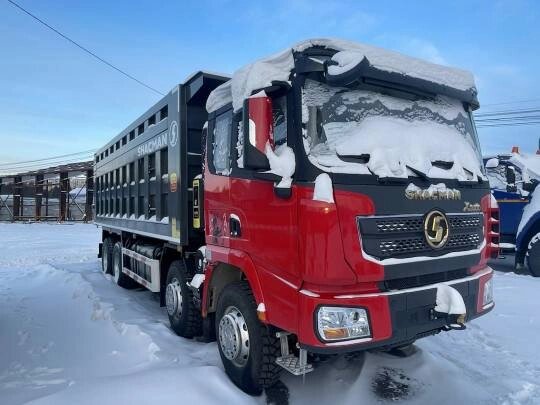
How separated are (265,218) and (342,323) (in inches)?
37.6

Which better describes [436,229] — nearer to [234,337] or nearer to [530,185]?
[234,337]

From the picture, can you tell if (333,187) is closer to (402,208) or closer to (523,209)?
(402,208)

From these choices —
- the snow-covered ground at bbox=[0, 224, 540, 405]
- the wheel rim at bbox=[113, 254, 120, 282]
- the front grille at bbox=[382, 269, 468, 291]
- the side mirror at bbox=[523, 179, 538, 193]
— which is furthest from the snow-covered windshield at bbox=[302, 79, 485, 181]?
the wheel rim at bbox=[113, 254, 120, 282]

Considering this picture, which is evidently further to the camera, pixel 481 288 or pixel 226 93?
pixel 226 93

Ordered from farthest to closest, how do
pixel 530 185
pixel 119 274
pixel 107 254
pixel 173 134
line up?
1. pixel 107 254
2. pixel 530 185
3. pixel 119 274
4. pixel 173 134

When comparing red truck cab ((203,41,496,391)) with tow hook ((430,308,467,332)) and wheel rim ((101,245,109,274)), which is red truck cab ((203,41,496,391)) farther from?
wheel rim ((101,245,109,274))

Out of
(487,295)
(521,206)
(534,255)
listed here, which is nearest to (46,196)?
(521,206)

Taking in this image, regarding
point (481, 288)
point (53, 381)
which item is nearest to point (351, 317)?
point (481, 288)

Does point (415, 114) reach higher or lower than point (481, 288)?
higher

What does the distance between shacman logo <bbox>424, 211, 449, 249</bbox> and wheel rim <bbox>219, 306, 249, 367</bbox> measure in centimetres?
159

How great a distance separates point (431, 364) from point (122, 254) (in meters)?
5.88

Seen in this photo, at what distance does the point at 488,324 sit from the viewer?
5312 mm

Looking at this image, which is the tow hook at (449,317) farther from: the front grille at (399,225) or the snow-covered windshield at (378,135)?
the snow-covered windshield at (378,135)

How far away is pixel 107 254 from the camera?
31.4ft
